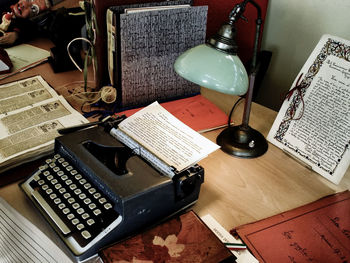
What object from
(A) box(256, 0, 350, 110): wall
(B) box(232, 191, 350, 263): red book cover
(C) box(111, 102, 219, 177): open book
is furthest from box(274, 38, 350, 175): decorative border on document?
(A) box(256, 0, 350, 110): wall

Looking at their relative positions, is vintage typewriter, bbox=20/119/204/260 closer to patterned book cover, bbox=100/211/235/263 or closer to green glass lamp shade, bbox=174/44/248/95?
patterned book cover, bbox=100/211/235/263

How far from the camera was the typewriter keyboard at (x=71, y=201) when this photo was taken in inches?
27.5

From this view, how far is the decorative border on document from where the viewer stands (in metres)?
0.89

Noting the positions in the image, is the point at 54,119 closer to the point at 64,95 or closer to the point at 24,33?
the point at 64,95

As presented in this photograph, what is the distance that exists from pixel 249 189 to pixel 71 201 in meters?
0.46

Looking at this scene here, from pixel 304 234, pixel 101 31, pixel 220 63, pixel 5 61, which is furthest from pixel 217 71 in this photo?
pixel 5 61

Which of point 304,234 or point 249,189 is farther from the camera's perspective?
point 249,189

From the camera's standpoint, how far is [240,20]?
54.9 inches

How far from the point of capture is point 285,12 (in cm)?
139

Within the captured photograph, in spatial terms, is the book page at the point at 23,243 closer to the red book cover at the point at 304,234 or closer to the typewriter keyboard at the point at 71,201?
the typewriter keyboard at the point at 71,201

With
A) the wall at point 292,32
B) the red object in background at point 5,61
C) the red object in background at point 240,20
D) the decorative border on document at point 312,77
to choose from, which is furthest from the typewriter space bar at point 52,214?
the wall at point 292,32

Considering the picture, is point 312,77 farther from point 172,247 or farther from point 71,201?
point 71,201

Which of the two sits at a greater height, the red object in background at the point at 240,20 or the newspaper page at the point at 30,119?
the red object in background at the point at 240,20

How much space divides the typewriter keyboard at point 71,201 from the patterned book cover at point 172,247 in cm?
6
